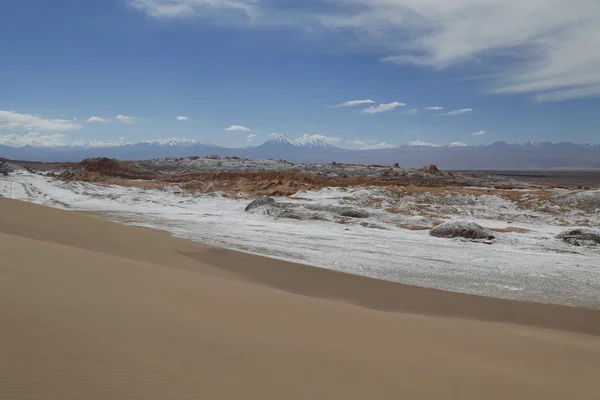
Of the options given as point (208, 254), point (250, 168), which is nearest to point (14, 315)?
point (208, 254)

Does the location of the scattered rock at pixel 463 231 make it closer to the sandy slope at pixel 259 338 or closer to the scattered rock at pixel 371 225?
the scattered rock at pixel 371 225

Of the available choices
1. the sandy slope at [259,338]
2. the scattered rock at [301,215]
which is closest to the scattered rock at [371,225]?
the scattered rock at [301,215]

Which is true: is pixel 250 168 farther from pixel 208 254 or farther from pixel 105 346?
pixel 105 346

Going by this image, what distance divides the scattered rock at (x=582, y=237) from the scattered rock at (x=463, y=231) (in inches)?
102

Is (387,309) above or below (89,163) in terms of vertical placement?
below

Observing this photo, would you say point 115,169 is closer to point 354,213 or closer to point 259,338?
point 354,213

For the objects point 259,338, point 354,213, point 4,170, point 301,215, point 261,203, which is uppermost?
point 4,170

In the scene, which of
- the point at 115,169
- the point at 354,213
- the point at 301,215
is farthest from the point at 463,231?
the point at 115,169

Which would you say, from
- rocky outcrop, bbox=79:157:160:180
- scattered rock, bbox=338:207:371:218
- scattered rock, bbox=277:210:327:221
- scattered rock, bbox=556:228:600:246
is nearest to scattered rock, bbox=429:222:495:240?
scattered rock, bbox=556:228:600:246

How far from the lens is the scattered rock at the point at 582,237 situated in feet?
49.0

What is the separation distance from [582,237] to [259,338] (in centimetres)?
1453

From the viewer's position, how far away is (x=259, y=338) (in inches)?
215

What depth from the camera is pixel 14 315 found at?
15.4 feet

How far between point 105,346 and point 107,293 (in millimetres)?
2144
